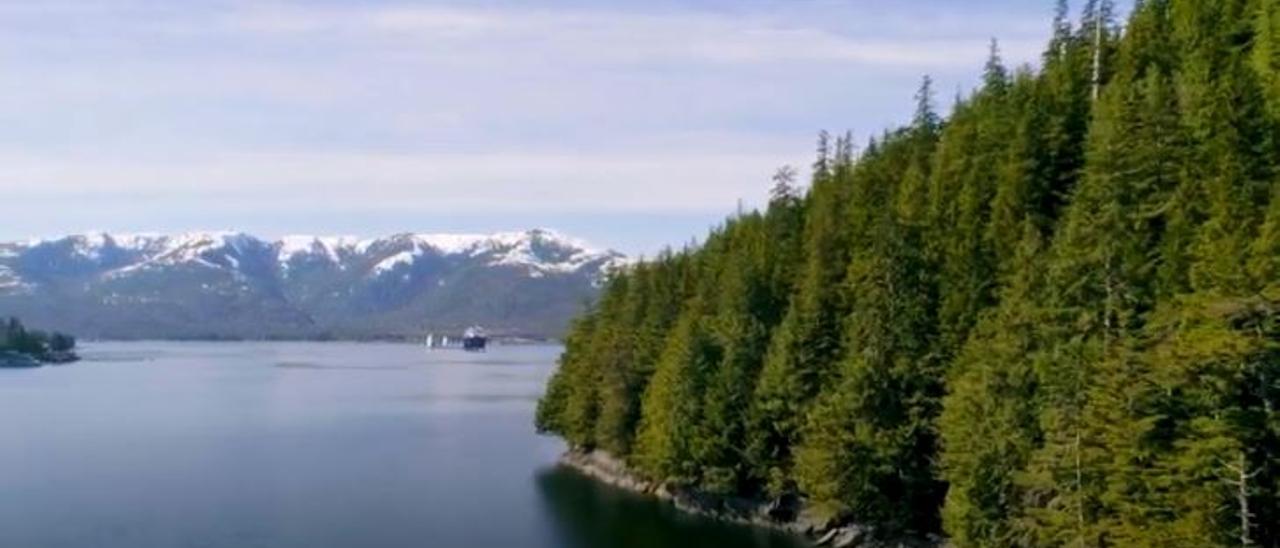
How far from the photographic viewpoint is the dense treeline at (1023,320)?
5522cm

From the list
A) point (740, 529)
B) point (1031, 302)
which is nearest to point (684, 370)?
point (740, 529)

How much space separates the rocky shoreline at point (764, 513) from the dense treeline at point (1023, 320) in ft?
→ 3.71

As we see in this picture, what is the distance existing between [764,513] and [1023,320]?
25439mm

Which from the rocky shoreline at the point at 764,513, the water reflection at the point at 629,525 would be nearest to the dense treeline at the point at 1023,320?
the rocky shoreline at the point at 764,513

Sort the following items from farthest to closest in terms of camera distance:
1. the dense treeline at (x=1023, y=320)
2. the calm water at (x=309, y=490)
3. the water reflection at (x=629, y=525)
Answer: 1. the calm water at (x=309, y=490)
2. the water reflection at (x=629, y=525)
3. the dense treeline at (x=1023, y=320)

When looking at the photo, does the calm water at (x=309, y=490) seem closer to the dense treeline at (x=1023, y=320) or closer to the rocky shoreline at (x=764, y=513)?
the rocky shoreline at (x=764, y=513)

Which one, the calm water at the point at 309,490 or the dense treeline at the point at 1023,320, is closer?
the dense treeline at the point at 1023,320

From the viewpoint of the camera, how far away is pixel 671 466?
310 ft

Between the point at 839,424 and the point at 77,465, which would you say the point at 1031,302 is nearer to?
the point at 839,424

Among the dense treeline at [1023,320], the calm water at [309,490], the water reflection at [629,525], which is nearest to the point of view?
the dense treeline at [1023,320]

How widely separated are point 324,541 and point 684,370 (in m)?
26.4

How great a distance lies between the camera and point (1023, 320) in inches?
2662

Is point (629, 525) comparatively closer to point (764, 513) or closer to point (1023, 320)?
point (764, 513)

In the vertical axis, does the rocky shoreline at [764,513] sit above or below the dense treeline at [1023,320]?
below
